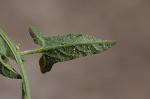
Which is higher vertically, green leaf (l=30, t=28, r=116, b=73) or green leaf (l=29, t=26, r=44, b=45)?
green leaf (l=29, t=26, r=44, b=45)

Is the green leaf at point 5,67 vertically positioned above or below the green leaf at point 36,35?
below

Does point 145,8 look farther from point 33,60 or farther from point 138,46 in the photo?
point 33,60

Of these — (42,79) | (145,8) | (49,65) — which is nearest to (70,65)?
(42,79)

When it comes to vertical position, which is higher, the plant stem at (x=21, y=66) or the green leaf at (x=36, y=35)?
the green leaf at (x=36, y=35)

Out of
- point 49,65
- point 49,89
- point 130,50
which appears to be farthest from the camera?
point 130,50

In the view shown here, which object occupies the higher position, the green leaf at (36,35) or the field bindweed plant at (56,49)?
the green leaf at (36,35)

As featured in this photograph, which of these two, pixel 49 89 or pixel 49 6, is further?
pixel 49 6

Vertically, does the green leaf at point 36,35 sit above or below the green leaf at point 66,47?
above

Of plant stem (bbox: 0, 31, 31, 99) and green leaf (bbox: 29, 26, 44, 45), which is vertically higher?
green leaf (bbox: 29, 26, 44, 45)
